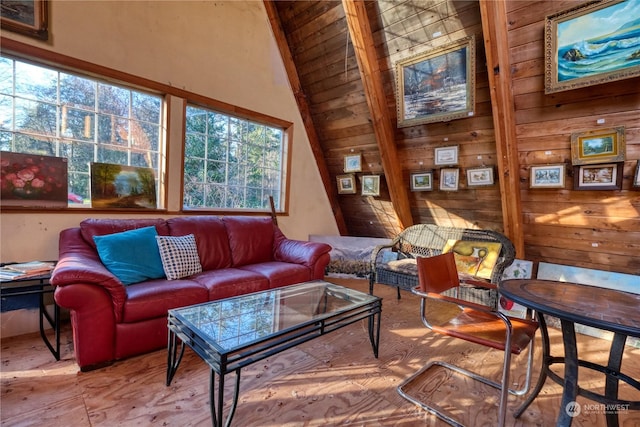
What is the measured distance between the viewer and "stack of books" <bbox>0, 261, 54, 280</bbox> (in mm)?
1786

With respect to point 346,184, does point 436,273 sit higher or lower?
lower

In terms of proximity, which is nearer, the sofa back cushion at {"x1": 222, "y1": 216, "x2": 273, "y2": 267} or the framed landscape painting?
the framed landscape painting

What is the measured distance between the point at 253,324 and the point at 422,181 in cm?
260

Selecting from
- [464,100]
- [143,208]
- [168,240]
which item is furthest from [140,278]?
[464,100]

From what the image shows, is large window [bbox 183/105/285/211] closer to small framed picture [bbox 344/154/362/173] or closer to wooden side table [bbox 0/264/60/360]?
small framed picture [bbox 344/154/362/173]

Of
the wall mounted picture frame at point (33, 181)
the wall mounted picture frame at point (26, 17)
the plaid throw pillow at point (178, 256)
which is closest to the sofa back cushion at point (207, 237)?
the plaid throw pillow at point (178, 256)

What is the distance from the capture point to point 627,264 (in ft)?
8.49

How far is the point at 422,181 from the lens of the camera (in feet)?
11.4

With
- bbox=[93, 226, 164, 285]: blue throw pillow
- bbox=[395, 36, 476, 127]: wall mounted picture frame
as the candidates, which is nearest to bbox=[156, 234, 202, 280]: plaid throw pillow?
bbox=[93, 226, 164, 285]: blue throw pillow

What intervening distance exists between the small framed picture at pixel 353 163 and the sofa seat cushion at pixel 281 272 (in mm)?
1591

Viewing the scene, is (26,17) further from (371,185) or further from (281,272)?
(371,185)

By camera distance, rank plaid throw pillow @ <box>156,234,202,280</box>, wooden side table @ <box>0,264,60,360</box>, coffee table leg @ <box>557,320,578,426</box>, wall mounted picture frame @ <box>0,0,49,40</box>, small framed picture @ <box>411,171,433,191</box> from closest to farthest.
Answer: coffee table leg @ <box>557,320,578,426</box> → wooden side table @ <box>0,264,60,360</box> → wall mounted picture frame @ <box>0,0,49,40</box> → plaid throw pillow @ <box>156,234,202,280</box> → small framed picture @ <box>411,171,433,191</box>

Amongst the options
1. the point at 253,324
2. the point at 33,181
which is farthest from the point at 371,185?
the point at 33,181

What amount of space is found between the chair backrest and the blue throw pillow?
6.54ft
